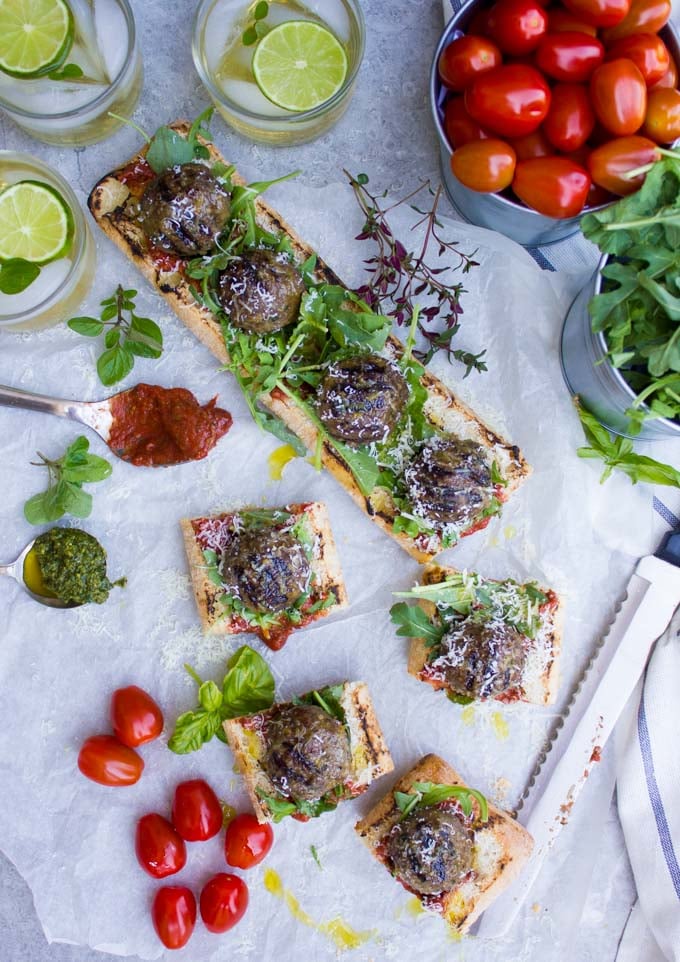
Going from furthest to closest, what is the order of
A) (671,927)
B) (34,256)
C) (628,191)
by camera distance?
(671,927)
(34,256)
(628,191)

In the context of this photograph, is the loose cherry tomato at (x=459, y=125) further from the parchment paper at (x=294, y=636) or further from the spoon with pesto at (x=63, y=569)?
the spoon with pesto at (x=63, y=569)

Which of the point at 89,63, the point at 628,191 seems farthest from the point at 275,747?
the point at 89,63

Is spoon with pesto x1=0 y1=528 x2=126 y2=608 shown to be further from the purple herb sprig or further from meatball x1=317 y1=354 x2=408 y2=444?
the purple herb sprig

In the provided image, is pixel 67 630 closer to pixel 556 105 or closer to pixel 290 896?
pixel 290 896

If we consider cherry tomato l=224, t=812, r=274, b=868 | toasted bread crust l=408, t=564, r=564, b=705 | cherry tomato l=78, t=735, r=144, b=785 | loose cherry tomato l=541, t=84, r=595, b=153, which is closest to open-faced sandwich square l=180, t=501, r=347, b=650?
toasted bread crust l=408, t=564, r=564, b=705

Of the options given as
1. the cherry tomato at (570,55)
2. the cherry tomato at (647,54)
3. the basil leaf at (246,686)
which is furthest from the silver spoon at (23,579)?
the cherry tomato at (647,54)

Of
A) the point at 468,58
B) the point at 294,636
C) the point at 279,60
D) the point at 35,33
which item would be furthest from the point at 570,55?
the point at 294,636
